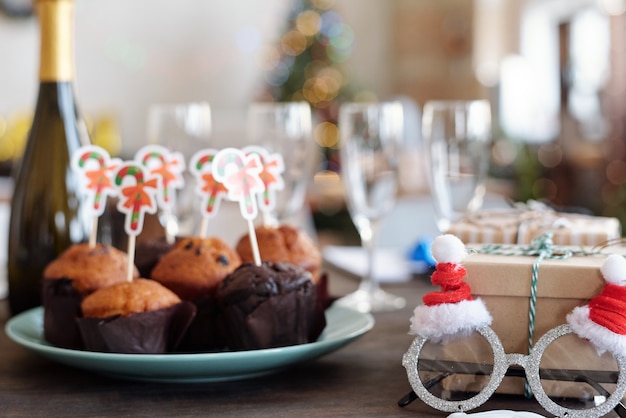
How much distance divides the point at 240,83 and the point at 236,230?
5.15m

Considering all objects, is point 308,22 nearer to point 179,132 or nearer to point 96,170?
point 179,132

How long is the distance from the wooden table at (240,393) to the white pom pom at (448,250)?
0.12 meters

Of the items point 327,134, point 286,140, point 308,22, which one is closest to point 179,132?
point 286,140

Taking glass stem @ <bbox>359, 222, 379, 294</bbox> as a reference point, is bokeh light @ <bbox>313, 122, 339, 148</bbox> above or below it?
above

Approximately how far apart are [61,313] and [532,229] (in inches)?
19.0

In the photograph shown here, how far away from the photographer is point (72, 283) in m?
0.88

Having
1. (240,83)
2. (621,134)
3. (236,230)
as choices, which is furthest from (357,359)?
(240,83)

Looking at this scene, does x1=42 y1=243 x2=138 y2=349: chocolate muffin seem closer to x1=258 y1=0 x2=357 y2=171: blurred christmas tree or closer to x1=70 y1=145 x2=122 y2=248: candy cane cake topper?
x1=70 y1=145 x2=122 y2=248: candy cane cake topper

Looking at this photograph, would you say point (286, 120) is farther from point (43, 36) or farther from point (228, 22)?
point (228, 22)

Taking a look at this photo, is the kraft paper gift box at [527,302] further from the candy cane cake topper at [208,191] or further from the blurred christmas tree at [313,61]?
the blurred christmas tree at [313,61]

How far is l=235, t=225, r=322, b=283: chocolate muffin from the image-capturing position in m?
0.99

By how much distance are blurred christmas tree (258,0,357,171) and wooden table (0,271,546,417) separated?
5.56m

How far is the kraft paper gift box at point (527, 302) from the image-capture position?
2.15 ft

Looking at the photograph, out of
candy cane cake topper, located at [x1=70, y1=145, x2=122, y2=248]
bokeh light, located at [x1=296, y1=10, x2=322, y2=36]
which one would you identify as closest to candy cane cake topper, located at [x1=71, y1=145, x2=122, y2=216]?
candy cane cake topper, located at [x1=70, y1=145, x2=122, y2=248]
